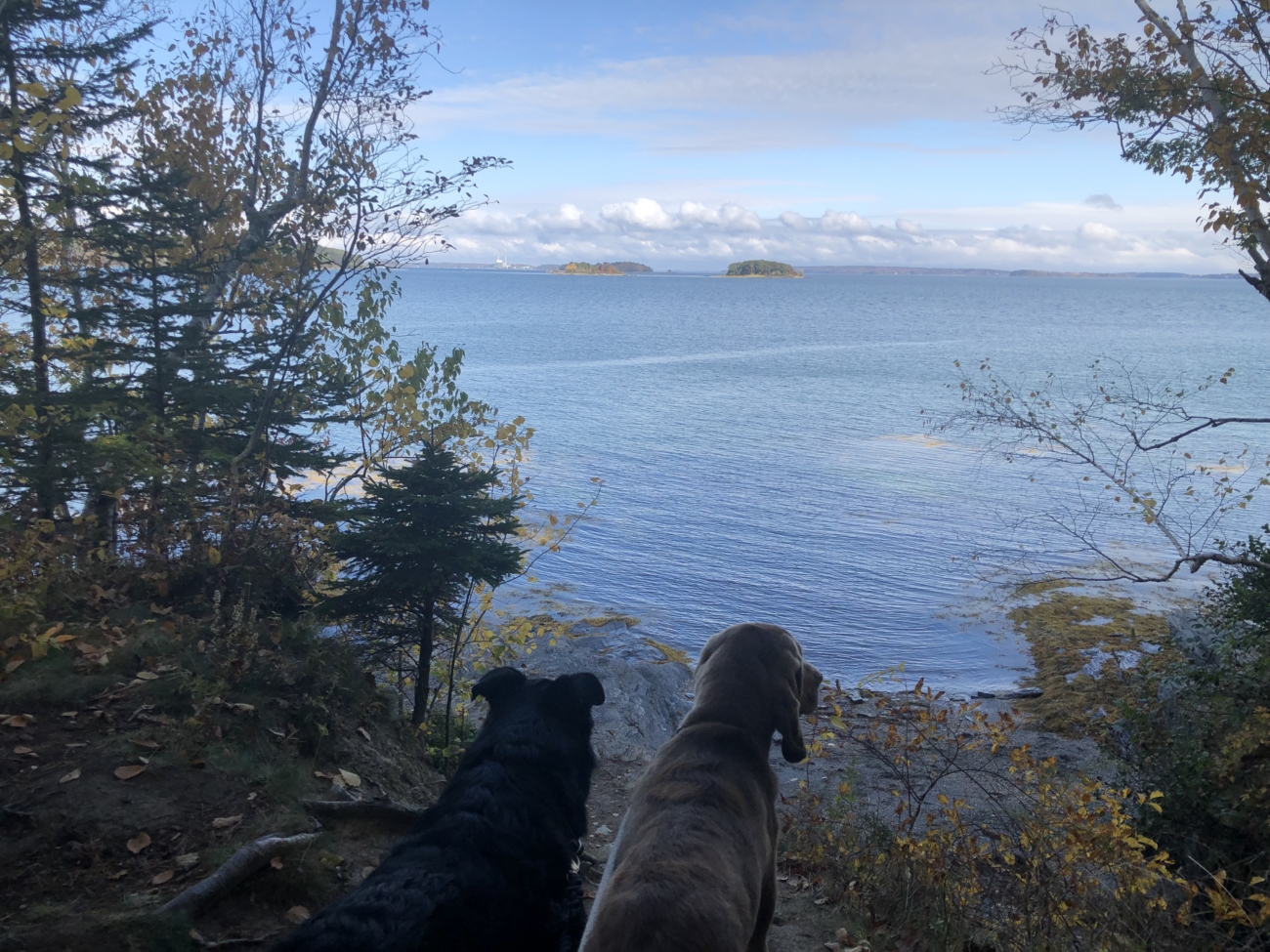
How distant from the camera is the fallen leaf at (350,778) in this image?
5934 mm

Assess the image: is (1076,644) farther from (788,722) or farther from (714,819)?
(714,819)

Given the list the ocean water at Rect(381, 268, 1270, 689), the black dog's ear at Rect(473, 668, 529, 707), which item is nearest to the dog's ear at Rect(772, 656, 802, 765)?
the black dog's ear at Rect(473, 668, 529, 707)

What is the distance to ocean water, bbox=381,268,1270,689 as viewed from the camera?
19.0 metres

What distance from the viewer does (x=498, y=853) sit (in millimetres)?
3715

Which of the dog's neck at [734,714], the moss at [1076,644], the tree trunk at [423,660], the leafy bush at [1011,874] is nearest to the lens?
the dog's neck at [734,714]

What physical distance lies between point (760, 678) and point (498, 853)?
61.4 inches

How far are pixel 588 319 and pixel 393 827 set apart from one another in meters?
107

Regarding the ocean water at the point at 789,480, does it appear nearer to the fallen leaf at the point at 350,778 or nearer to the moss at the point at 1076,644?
the moss at the point at 1076,644

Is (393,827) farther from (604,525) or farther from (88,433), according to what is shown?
(604,525)

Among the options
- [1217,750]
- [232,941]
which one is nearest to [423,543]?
[232,941]

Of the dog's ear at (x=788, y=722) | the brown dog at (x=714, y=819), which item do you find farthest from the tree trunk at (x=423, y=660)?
the dog's ear at (x=788, y=722)

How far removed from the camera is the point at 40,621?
22.3ft

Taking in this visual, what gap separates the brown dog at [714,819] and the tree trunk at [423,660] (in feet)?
15.1

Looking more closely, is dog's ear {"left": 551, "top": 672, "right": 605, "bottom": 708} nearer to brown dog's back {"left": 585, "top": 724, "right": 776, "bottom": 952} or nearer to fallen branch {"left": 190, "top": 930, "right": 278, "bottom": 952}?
brown dog's back {"left": 585, "top": 724, "right": 776, "bottom": 952}
